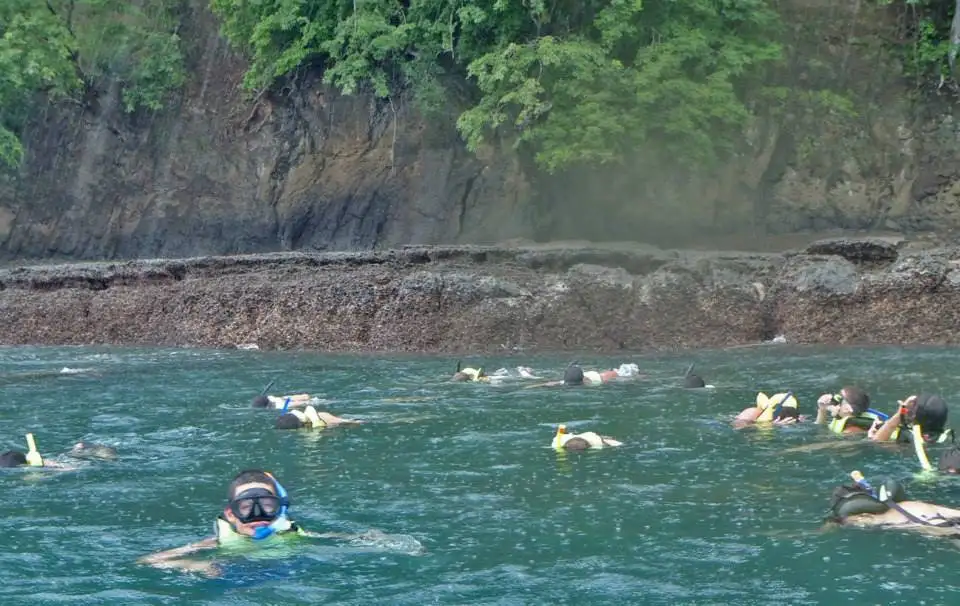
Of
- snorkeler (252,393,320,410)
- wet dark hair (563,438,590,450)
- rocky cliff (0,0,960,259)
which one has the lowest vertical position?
snorkeler (252,393,320,410)

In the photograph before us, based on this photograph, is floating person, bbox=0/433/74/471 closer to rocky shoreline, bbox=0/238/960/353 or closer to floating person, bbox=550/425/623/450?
floating person, bbox=550/425/623/450

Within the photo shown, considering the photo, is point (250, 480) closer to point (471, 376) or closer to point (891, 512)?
point (891, 512)

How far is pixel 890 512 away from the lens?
1076cm

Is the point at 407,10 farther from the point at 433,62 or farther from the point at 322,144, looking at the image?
the point at 322,144

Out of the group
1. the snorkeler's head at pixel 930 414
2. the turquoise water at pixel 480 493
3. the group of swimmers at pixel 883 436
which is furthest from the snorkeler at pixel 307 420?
the snorkeler's head at pixel 930 414

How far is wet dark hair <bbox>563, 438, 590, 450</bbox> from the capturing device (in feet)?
47.9

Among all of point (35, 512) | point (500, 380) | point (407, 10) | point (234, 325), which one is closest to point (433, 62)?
point (407, 10)

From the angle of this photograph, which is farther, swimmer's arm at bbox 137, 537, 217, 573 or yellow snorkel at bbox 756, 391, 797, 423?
yellow snorkel at bbox 756, 391, 797, 423

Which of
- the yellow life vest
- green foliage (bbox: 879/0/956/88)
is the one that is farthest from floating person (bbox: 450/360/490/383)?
green foliage (bbox: 879/0/956/88)

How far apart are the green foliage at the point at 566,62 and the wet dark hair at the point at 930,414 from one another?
14.5 meters

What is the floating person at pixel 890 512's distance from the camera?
34.6 feet

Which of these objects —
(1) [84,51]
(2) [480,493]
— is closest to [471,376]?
(2) [480,493]

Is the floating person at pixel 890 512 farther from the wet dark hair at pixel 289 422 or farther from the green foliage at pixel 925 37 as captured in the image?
the green foliage at pixel 925 37

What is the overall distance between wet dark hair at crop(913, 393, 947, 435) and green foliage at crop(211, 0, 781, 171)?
47.7 feet
